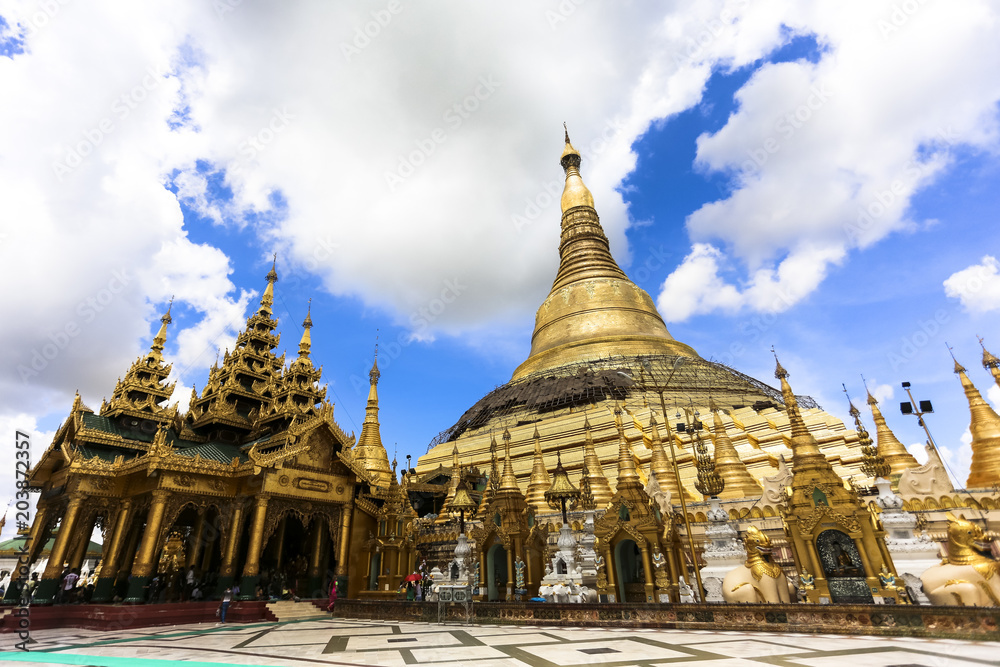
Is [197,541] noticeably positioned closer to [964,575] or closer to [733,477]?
[733,477]

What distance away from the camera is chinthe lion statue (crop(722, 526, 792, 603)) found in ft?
29.3

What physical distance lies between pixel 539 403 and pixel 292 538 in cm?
1652

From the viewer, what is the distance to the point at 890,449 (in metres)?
17.9

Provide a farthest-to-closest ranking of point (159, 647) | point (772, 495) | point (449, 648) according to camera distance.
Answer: point (772, 495)
point (159, 647)
point (449, 648)

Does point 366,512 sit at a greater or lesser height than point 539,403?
lesser

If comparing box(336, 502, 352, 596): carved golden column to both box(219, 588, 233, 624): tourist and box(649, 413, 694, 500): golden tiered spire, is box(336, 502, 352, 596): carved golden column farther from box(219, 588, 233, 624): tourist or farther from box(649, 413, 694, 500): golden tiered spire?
box(649, 413, 694, 500): golden tiered spire

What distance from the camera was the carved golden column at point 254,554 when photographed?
505 inches

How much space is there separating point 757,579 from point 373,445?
71.1ft

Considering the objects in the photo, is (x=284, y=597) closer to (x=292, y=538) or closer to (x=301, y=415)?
(x=292, y=538)

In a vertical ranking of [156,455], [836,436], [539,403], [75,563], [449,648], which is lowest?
[449,648]

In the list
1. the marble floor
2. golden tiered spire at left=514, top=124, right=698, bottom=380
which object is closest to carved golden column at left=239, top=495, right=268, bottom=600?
the marble floor

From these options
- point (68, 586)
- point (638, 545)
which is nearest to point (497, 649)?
point (638, 545)

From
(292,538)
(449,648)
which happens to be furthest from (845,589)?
(292,538)

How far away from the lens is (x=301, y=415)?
16.7m
